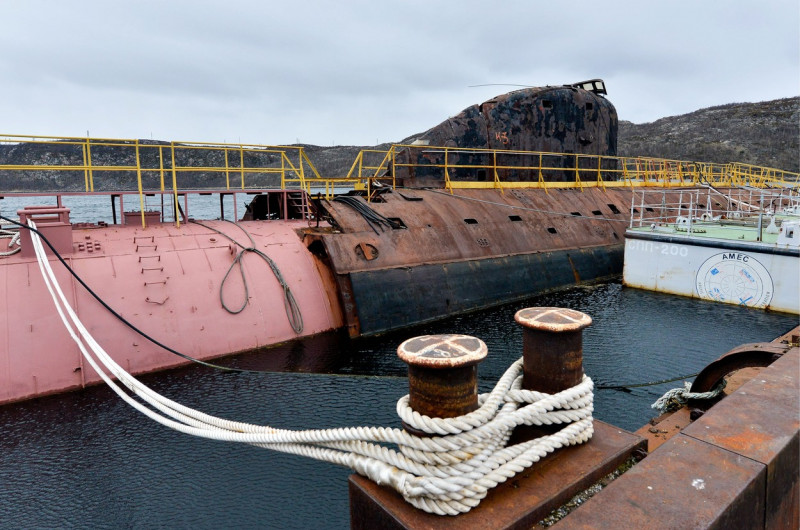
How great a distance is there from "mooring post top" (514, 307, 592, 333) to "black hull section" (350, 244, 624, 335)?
7.31 m

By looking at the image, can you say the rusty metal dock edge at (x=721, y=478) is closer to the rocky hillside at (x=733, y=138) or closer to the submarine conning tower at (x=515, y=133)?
the submarine conning tower at (x=515, y=133)

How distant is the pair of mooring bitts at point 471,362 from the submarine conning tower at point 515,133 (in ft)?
40.0

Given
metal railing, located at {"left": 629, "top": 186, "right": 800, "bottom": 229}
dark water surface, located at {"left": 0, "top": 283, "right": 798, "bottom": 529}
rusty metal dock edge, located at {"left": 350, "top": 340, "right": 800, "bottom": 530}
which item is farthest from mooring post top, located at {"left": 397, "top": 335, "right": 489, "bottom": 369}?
metal railing, located at {"left": 629, "top": 186, "right": 800, "bottom": 229}

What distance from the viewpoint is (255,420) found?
7.34 metres

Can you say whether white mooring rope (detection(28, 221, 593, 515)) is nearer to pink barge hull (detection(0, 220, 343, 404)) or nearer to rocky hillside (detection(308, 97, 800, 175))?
pink barge hull (detection(0, 220, 343, 404))

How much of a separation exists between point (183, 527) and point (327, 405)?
114 inches

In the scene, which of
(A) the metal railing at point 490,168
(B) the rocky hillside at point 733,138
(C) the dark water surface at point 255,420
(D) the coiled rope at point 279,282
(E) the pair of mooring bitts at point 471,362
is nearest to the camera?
(E) the pair of mooring bitts at point 471,362

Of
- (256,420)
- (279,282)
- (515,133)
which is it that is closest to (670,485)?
(256,420)

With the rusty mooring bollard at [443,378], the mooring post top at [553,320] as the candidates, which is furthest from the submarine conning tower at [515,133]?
the rusty mooring bollard at [443,378]

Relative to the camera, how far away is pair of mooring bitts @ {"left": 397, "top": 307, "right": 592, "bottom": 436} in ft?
8.71

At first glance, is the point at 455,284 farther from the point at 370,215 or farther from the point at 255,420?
the point at 255,420

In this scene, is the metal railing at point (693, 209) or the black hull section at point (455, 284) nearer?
the black hull section at point (455, 284)

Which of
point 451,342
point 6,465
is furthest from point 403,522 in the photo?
point 6,465

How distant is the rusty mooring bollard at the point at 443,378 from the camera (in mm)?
2619
